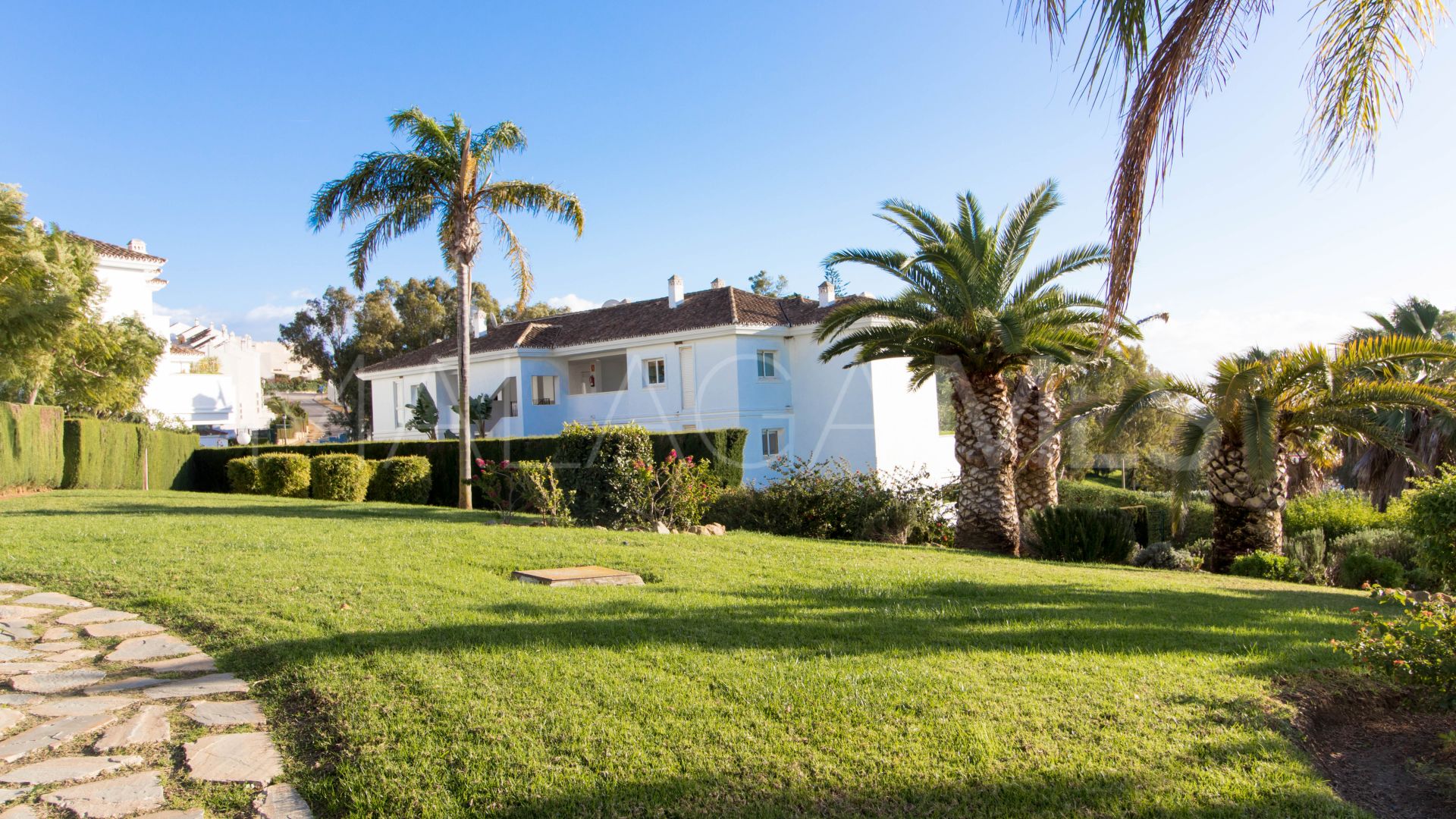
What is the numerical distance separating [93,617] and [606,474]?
7.19 metres

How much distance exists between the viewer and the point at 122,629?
6738 millimetres

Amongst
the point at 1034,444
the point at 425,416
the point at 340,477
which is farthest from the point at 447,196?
the point at 425,416

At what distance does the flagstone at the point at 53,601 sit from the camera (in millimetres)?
7602

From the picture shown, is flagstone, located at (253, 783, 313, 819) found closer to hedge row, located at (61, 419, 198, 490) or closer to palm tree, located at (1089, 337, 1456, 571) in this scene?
palm tree, located at (1089, 337, 1456, 571)

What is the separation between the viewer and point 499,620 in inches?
257

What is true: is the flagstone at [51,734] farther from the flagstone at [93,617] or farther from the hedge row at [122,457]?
the hedge row at [122,457]

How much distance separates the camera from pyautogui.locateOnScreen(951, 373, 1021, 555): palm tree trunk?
17266 mm

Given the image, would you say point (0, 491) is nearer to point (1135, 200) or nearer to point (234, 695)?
point (234, 695)

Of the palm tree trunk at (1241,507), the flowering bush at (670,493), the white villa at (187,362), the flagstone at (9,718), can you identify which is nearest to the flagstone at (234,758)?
the flagstone at (9,718)

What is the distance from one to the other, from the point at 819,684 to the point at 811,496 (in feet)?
Answer: 38.9

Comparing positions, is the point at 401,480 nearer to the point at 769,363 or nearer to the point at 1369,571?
the point at 769,363

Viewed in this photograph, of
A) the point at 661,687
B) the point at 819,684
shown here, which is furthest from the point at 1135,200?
the point at 661,687

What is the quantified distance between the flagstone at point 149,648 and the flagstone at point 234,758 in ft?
5.97

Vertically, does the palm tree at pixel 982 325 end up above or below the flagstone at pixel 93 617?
above
